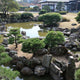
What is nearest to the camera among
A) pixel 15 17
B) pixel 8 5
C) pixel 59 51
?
pixel 59 51

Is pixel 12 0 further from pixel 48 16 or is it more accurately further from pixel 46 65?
pixel 46 65

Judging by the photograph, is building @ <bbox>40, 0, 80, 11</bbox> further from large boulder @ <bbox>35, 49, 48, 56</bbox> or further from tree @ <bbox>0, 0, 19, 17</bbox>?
large boulder @ <bbox>35, 49, 48, 56</bbox>

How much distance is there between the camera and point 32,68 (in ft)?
26.1

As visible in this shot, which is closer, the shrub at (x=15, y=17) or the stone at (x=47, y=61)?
the stone at (x=47, y=61)

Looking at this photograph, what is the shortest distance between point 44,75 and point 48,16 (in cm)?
1537

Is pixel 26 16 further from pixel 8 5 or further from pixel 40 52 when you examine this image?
pixel 40 52

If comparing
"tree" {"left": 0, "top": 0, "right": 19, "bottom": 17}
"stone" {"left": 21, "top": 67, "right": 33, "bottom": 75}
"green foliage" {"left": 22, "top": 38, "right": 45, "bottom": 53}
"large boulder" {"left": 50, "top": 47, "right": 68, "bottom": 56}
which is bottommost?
"stone" {"left": 21, "top": 67, "right": 33, "bottom": 75}

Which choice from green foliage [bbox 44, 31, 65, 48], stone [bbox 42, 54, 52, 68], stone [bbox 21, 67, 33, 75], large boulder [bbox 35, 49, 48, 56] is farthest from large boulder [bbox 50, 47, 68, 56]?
stone [bbox 21, 67, 33, 75]

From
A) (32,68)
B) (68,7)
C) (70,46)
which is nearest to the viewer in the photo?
(32,68)

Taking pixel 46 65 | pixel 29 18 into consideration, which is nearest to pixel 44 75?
pixel 46 65

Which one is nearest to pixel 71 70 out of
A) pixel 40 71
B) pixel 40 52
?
pixel 40 71

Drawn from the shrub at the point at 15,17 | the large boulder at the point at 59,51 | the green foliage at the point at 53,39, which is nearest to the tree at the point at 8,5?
the shrub at the point at 15,17

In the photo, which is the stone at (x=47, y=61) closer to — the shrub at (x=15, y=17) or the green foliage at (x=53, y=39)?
the green foliage at (x=53, y=39)

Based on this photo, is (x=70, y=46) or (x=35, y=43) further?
(x=70, y=46)
